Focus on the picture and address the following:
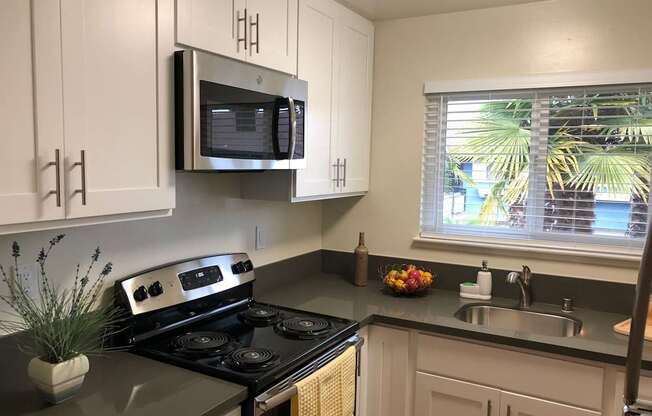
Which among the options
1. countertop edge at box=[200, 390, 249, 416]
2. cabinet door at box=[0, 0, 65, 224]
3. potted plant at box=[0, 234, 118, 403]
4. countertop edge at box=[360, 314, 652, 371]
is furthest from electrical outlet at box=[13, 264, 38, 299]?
countertop edge at box=[360, 314, 652, 371]

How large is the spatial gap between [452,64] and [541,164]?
26.2 inches

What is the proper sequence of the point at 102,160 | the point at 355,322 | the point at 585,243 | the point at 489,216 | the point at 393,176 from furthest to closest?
1. the point at 393,176
2. the point at 489,216
3. the point at 585,243
4. the point at 355,322
5. the point at 102,160

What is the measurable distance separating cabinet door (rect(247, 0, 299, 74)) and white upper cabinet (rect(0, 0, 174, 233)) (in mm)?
386

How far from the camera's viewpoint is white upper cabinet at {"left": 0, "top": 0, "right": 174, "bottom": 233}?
1.19 m

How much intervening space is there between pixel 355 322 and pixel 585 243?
118cm

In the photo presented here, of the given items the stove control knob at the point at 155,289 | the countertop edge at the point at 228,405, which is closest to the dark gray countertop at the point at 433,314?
the stove control knob at the point at 155,289

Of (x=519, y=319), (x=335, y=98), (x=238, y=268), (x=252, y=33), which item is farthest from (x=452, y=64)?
(x=238, y=268)

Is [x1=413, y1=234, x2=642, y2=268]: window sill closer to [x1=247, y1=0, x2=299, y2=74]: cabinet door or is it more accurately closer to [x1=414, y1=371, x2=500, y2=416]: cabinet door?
[x1=414, y1=371, x2=500, y2=416]: cabinet door

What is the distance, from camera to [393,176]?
111 inches

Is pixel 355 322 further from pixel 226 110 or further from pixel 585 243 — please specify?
pixel 585 243

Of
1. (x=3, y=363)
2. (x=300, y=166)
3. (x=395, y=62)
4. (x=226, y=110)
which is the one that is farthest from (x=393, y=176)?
(x=3, y=363)

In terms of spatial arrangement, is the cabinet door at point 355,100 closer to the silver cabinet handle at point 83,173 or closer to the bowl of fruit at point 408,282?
the bowl of fruit at point 408,282

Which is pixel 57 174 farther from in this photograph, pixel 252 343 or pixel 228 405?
pixel 252 343

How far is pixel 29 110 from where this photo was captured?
122 centimetres
